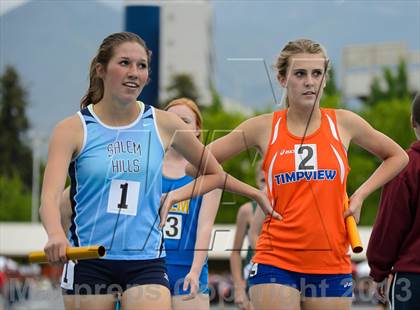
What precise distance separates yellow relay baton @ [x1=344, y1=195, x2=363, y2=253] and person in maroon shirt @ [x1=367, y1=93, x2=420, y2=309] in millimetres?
570

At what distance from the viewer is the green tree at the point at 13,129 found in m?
97.6

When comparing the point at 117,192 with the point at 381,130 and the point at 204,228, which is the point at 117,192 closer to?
the point at 204,228

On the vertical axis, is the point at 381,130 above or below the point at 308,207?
below

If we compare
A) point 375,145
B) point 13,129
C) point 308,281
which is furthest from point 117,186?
point 13,129

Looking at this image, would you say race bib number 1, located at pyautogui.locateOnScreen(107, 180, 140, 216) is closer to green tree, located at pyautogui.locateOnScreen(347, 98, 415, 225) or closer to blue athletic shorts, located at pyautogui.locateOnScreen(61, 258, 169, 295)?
blue athletic shorts, located at pyautogui.locateOnScreen(61, 258, 169, 295)

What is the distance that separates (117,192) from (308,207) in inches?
47.8

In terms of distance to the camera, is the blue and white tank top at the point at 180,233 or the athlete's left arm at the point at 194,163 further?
the blue and white tank top at the point at 180,233

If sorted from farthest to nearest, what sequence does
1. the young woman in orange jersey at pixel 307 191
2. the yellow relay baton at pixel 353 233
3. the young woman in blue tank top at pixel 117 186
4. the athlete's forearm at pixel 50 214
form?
the young woman in orange jersey at pixel 307 191
the yellow relay baton at pixel 353 233
the young woman in blue tank top at pixel 117 186
the athlete's forearm at pixel 50 214

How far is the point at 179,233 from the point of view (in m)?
7.93

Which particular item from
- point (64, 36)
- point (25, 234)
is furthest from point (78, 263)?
point (25, 234)

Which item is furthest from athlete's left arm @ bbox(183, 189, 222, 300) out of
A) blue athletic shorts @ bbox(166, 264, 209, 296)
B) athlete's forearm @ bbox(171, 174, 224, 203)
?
athlete's forearm @ bbox(171, 174, 224, 203)

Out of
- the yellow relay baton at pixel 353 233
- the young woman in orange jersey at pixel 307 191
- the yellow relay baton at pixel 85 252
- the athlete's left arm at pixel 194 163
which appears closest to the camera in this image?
the yellow relay baton at pixel 85 252

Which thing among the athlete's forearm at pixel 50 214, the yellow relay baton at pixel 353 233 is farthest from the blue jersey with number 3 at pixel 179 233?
the athlete's forearm at pixel 50 214

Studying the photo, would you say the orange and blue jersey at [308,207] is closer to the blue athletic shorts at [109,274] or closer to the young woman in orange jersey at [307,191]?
the young woman in orange jersey at [307,191]
